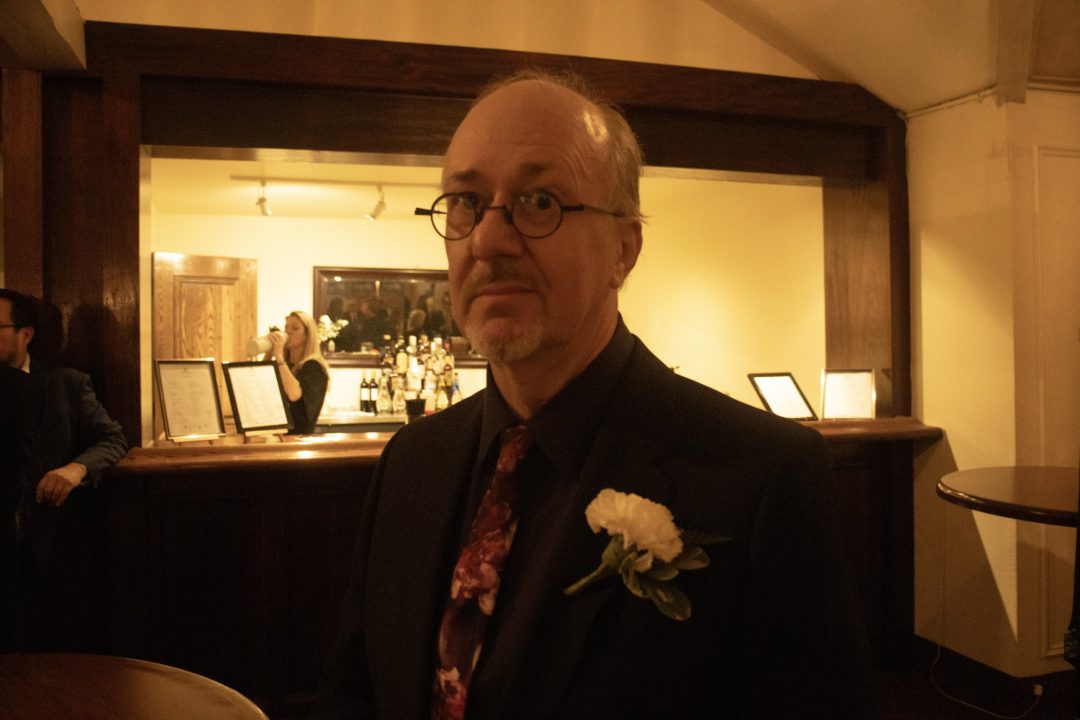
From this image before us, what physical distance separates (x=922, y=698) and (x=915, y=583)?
55 centimetres

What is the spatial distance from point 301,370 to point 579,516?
136 inches

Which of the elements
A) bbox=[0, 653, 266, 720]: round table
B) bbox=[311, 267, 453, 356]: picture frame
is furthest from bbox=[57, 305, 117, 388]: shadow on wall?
bbox=[311, 267, 453, 356]: picture frame

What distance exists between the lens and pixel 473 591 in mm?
958

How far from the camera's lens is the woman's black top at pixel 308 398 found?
3809 millimetres

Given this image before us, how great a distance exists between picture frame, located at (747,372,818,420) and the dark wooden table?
3.78ft

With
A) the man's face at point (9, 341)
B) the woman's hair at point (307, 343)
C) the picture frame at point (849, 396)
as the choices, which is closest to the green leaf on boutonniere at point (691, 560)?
the man's face at point (9, 341)

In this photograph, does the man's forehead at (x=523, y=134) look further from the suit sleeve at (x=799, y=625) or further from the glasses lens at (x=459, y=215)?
the suit sleeve at (x=799, y=625)

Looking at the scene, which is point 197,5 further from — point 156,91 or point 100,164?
point 100,164

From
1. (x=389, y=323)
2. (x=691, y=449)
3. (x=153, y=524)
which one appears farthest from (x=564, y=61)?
(x=389, y=323)

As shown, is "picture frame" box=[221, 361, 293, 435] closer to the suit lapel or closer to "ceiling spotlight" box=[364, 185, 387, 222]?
the suit lapel

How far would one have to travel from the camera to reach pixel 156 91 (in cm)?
287

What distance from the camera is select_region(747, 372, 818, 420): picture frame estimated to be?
369 cm

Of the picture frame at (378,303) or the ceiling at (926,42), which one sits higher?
the ceiling at (926,42)

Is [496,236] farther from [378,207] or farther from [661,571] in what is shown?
[378,207]
